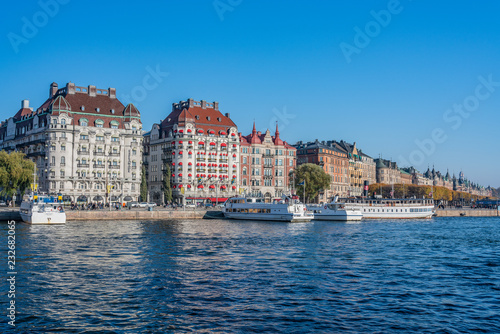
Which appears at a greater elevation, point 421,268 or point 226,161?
point 226,161

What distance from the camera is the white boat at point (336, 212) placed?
109 meters

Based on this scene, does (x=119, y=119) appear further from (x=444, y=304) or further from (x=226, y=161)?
(x=444, y=304)

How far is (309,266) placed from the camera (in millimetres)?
40656

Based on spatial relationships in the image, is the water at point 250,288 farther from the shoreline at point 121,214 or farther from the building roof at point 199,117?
the building roof at point 199,117

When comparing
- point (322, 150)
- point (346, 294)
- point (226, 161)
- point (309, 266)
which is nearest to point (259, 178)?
point (226, 161)

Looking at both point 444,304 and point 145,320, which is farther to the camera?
point 444,304

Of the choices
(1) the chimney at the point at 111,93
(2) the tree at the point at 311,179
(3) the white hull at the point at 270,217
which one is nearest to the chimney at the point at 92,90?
(1) the chimney at the point at 111,93

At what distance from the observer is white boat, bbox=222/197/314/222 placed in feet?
331

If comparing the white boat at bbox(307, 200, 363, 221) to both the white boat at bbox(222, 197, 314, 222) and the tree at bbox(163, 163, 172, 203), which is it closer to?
the white boat at bbox(222, 197, 314, 222)

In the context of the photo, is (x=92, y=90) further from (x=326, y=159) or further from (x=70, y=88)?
(x=326, y=159)

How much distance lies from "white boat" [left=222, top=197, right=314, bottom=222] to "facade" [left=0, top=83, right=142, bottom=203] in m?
28.8

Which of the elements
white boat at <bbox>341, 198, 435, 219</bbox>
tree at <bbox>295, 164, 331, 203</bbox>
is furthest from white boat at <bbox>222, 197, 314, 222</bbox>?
tree at <bbox>295, 164, 331, 203</bbox>

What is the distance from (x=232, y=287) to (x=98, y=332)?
425 inches

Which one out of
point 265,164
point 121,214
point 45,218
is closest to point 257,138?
point 265,164
